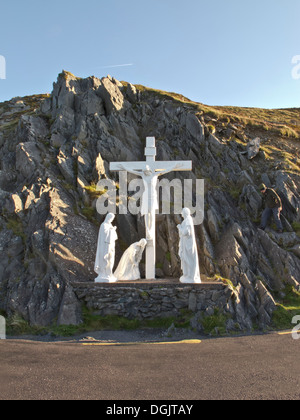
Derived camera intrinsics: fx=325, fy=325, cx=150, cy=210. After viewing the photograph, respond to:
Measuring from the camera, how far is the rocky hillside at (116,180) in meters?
12.1

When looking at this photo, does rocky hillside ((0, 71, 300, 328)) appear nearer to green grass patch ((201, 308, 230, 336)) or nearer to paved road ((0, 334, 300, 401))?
green grass patch ((201, 308, 230, 336))

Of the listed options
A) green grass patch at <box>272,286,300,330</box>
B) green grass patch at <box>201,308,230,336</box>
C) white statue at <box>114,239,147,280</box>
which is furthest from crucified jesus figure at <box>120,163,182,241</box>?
green grass patch at <box>272,286,300,330</box>

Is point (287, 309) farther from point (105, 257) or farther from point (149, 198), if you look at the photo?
point (149, 198)

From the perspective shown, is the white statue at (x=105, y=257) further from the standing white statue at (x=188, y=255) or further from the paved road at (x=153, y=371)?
the paved road at (x=153, y=371)

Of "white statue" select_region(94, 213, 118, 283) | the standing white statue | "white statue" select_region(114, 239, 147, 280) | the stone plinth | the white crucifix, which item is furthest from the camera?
the white crucifix

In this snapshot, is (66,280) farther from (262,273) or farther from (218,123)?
(218,123)

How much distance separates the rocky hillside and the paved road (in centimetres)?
286

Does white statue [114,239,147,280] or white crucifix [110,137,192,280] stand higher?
white crucifix [110,137,192,280]

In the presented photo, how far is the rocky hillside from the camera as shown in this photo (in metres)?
12.1

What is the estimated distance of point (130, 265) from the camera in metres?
12.8

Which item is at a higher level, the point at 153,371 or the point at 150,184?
the point at 150,184

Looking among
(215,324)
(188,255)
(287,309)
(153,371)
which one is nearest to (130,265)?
(188,255)

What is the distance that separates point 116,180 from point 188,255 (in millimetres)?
7532
